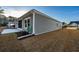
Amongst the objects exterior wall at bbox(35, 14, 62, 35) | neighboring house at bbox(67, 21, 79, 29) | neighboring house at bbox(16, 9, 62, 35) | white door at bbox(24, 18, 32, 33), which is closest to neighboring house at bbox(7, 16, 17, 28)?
neighboring house at bbox(16, 9, 62, 35)

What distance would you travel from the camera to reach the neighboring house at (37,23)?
306 centimetres

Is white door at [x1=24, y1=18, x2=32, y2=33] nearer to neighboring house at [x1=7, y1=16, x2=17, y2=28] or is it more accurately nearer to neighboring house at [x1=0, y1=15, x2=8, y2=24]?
neighboring house at [x1=7, y1=16, x2=17, y2=28]

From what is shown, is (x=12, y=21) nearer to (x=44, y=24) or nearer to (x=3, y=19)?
(x=3, y=19)

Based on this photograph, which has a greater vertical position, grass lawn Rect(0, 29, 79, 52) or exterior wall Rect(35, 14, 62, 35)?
exterior wall Rect(35, 14, 62, 35)

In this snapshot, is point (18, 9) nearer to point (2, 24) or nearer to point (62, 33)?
point (2, 24)

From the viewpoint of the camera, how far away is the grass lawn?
3.02 meters

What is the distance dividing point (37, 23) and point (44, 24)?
0.12 metres

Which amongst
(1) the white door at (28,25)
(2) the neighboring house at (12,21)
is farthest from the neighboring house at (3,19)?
(1) the white door at (28,25)

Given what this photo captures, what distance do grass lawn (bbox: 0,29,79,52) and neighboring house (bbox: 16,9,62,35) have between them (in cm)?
13

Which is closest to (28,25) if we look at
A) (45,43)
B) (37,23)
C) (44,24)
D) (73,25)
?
(37,23)

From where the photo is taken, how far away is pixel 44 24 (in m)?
3.07

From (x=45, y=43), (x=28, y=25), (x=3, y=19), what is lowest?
Answer: (x=45, y=43)
